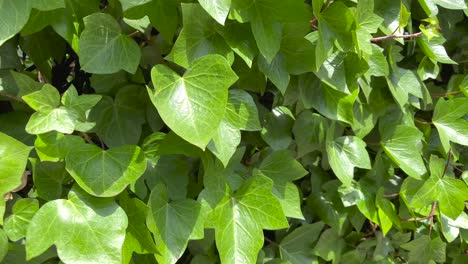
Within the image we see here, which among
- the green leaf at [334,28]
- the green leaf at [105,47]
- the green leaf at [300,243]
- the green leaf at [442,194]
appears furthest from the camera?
the green leaf at [442,194]

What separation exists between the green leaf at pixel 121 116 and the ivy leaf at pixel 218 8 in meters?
0.26

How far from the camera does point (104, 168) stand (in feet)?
2.72

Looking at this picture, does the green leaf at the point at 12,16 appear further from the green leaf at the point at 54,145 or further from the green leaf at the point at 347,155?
the green leaf at the point at 347,155

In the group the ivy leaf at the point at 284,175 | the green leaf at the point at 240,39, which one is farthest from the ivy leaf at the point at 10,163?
the ivy leaf at the point at 284,175

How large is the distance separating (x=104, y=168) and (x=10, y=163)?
13 centimetres

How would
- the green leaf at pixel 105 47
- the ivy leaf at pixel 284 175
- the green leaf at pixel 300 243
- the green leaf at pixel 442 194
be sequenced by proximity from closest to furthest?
the green leaf at pixel 105 47 < the ivy leaf at pixel 284 175 < the green leaf at pixel 300 243 < the green leaf at pixel 442 194

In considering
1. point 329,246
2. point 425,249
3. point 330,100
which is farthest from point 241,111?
point 425,249

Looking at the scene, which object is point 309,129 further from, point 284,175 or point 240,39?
point 240,39

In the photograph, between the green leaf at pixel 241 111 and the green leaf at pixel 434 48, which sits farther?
the green leaf at pixel 434 48

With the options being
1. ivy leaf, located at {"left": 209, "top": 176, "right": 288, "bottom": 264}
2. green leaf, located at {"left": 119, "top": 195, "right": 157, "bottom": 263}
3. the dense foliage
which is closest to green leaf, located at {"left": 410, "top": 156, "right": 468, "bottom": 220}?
the dense foliage

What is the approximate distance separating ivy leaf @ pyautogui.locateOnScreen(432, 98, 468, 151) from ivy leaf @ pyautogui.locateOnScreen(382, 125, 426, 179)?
0.12 m

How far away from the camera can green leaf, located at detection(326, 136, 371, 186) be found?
117 centimetres

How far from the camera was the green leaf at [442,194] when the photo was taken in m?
1.35

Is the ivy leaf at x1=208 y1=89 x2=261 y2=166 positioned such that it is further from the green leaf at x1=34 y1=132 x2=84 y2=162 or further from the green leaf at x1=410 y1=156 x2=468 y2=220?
the green leaf at x1=410 y1=156 x2=468 y2=220
